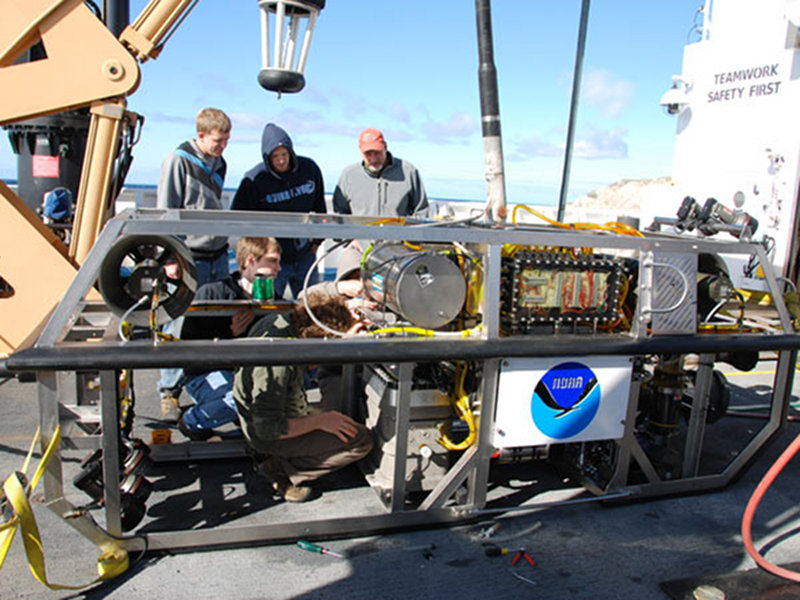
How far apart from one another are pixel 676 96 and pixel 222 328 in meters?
7.24

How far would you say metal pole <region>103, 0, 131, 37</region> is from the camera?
23.0 feet

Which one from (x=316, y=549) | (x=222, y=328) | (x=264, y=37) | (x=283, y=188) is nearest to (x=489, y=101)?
(x=283, y=188)

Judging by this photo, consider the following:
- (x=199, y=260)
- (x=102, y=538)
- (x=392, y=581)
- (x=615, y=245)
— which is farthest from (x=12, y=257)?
(x=615, y=245)

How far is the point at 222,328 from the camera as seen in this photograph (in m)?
4.12

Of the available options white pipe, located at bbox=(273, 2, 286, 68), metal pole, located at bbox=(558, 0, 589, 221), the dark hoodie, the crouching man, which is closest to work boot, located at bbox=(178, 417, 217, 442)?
the crouching man

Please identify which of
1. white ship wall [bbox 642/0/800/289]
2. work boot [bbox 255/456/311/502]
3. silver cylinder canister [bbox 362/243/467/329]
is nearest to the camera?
silver cylinder canister [bbox 362/243/467/329]

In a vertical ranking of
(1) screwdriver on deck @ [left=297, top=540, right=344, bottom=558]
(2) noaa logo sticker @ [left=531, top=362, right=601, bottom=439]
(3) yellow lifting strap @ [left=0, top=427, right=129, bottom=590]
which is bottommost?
(1) screwdriver on deck @ [left=297, top=540, right=344, bottom=558]

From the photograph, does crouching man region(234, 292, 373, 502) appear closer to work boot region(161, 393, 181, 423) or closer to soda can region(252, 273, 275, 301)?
soda can region(252, 273, 275, 301)

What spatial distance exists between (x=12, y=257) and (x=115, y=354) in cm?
149

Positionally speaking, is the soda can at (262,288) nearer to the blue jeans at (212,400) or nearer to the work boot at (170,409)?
the blue jeans at (212,400)

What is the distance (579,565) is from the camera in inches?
115

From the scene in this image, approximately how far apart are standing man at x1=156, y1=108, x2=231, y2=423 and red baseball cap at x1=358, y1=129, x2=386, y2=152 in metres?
0.99

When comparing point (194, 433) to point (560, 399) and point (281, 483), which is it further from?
point (560, 399)

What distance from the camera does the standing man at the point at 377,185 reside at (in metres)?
5.15
